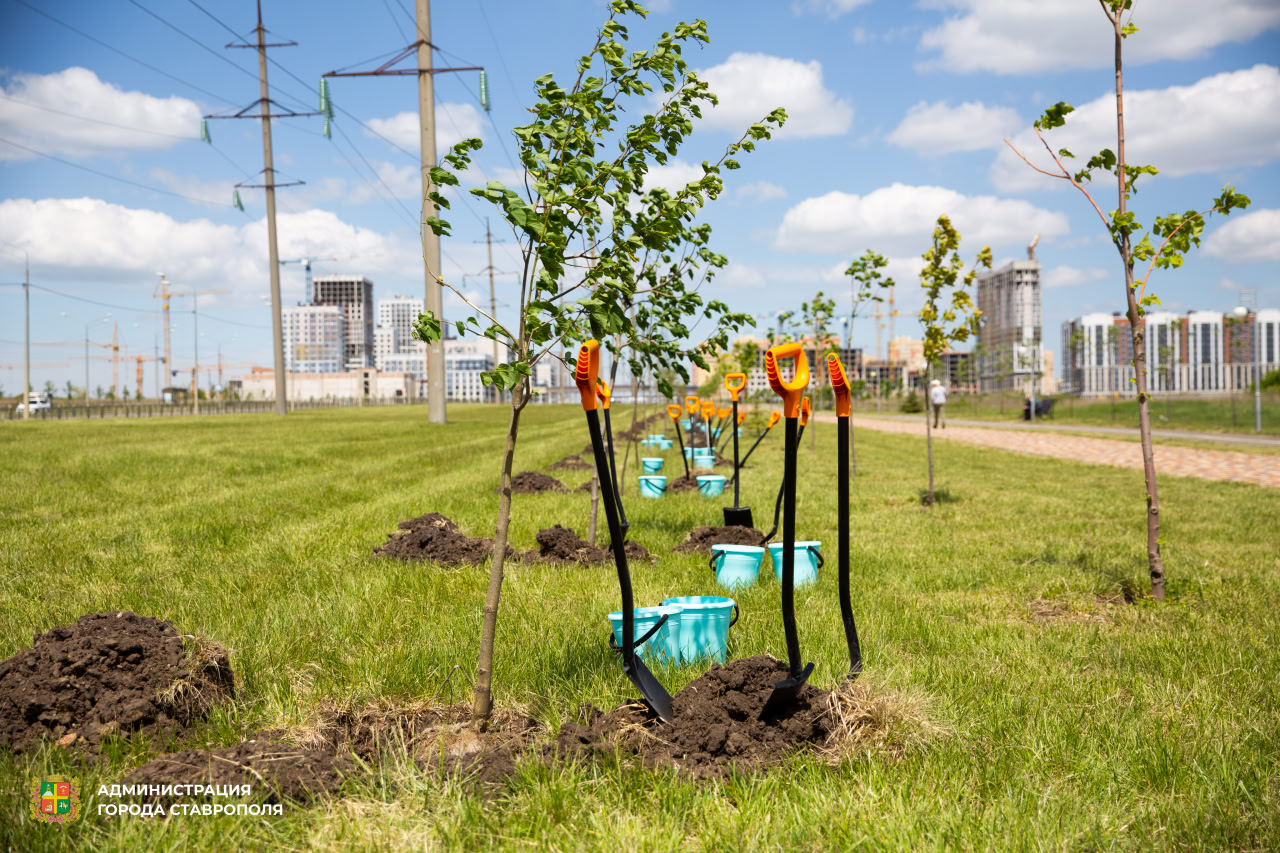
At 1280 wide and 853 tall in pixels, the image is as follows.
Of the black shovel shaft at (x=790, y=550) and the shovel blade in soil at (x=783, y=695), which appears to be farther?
the shovel blade in soil at (x=783, y=695)

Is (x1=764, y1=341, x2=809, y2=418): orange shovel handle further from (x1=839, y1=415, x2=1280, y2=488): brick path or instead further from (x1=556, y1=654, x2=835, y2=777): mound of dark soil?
(x1=839, y1=415, x2=1280, y2=488): brick path

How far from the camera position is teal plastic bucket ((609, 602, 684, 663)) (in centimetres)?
358

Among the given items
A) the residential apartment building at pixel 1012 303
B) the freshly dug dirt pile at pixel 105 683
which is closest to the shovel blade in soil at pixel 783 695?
the freshly dug dirt pile at pixel 105 683

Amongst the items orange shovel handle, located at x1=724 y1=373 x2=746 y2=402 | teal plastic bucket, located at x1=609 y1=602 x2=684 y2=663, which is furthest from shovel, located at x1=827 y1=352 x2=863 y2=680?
orange shovel handle, located at x1=724 y1=373 x2=746 y2=402

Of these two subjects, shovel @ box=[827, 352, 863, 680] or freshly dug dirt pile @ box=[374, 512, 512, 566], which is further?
freshly dug dirt pile @ box=[374, 512, 512, 566]

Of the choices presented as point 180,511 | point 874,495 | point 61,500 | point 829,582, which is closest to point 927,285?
point 874,495

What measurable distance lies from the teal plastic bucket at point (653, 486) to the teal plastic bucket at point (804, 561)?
13.9ft

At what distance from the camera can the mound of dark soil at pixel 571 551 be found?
5.88 metres

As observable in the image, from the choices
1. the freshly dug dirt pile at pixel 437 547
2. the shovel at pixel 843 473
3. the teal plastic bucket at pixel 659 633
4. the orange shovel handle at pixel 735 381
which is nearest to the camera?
the shovel at pixel 843 473

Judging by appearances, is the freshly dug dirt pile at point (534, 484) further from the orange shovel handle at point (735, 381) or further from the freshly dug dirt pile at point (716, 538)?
the orange shovel handle at point (735, 381)

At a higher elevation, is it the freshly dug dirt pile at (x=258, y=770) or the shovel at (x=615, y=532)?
the shovel at (x=615, y=532)

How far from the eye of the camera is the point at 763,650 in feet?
12.7

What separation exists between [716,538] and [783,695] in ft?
11.6

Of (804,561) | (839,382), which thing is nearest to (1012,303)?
(804,561)
